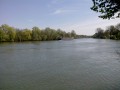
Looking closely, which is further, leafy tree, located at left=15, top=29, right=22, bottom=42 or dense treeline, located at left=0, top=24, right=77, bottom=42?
leafy tree, located at left=15, top=29, right=22, bottom=42

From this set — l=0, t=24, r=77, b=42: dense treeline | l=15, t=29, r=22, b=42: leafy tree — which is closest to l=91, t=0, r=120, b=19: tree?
l=0, t=24, r=77, b=42: dense treeline

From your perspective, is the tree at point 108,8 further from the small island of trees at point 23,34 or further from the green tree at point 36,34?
the green tree at point 36,34

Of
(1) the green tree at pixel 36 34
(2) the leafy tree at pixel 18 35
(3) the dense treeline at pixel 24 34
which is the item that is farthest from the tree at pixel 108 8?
(1) the green tree at pixel 36 34

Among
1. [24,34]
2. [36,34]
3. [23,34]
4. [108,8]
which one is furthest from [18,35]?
[108,8]

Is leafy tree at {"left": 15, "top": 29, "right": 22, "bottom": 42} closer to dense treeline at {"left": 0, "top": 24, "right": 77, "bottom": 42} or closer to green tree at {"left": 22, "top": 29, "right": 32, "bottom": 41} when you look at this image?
dense treeline at {"left": 0, "top": 24, "right": 77, "bottom": 42}

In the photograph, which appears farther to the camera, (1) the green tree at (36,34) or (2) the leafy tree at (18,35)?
(1) the green tree at (36,34)

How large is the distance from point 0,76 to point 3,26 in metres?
81.8

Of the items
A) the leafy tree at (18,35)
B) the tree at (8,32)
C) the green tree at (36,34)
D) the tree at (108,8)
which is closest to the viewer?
the tree at (108,8)

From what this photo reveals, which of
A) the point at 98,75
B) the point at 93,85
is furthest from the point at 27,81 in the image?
the point at 98,75

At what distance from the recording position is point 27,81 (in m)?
12.6

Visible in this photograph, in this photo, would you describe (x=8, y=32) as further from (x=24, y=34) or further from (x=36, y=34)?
(x=36, y=34)

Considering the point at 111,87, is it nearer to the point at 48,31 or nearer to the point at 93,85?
the point at 93,85

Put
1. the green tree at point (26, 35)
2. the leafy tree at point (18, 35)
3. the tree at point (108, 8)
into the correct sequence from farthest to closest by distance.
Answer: the green tree at point (26, 35) < the leafy tree at point (18, 35) < the tree at point (108, 8)

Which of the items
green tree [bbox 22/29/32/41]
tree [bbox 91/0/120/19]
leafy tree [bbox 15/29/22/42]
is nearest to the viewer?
tree [bbox 91/0/120/19]
